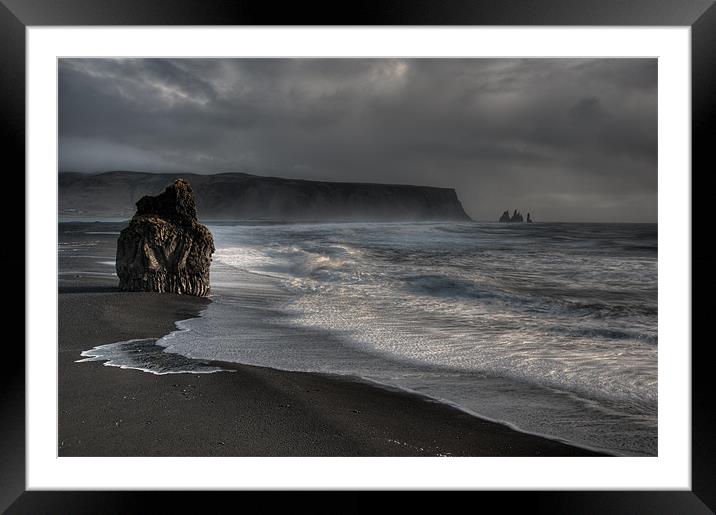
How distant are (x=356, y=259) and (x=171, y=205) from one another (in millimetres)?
5013

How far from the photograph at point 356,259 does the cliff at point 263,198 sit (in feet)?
0.19

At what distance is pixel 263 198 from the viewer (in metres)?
9.42

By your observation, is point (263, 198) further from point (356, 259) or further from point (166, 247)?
point (166, 247)

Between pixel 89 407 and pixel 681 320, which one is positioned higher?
pixel 681 320

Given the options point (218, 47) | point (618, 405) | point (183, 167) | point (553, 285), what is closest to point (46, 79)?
point (218, 47)

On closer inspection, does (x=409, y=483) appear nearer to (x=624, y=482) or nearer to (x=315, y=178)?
(x=624, y=482)

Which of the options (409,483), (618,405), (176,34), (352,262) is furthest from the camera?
(352,262)

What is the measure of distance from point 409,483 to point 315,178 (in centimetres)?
618

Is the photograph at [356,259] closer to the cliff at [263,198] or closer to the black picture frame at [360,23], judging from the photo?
the cliff at [263,198]

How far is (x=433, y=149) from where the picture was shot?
7777 millimetres

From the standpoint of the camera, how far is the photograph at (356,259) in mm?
2404

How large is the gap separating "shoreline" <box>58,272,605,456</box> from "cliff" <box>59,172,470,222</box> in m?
4.40

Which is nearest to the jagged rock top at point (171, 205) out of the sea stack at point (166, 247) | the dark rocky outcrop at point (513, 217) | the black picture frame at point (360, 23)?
the sea stack at point (166, 247)

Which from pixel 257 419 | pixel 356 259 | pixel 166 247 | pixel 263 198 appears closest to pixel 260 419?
pixel 257 419
